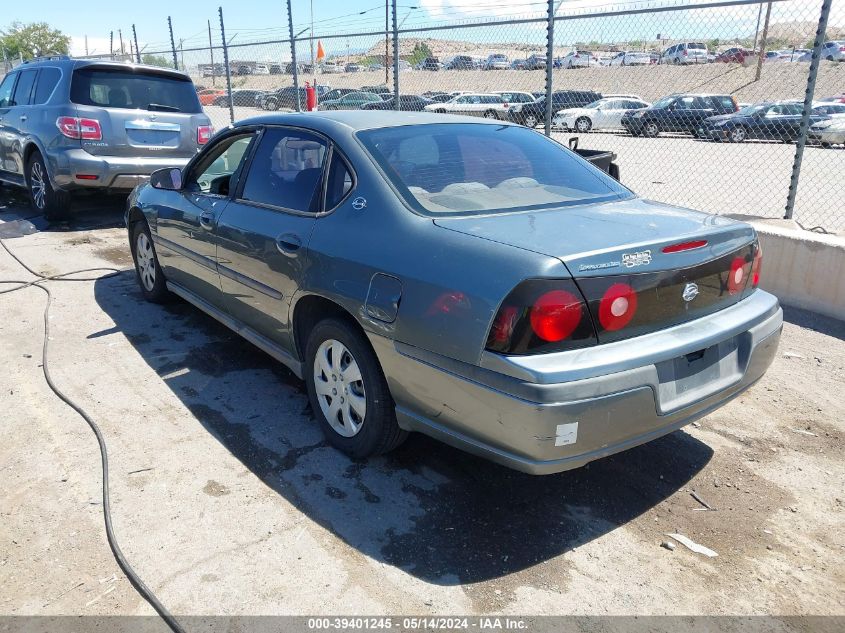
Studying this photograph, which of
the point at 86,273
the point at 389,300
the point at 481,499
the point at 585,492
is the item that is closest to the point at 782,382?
the point at 585,492

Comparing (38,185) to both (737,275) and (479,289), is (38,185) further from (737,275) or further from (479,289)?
(737,275)

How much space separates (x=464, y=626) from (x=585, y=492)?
103cm

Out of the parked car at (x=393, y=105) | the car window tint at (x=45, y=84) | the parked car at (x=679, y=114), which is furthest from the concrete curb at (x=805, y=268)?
the parked car at (x=679, y=114)

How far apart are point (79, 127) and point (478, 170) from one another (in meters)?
6.43

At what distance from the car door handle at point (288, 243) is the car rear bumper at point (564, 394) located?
77 centimetres

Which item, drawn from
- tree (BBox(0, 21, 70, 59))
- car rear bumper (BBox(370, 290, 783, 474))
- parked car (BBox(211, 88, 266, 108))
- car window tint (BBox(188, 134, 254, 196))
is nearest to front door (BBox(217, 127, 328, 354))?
car window tint (BBox(188, 134, 254, 196))

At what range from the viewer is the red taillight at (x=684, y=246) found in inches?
105

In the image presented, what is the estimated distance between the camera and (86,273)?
6.66 meters

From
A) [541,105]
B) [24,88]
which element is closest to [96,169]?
[24,88]

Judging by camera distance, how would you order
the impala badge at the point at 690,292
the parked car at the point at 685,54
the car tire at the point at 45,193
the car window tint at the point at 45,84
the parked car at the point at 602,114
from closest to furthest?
the impala badge at the point at 690,292
the car window tint at the point at 45,84
the car tire at the point at 45,193
the parked car at the point at 685,54
the parked car at the point at 602,114

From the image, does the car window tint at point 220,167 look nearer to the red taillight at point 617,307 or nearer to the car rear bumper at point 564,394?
the car rear bumper at point 564,394

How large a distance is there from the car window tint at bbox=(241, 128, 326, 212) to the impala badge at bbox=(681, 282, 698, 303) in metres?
1.82

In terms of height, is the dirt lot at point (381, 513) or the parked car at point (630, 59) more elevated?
the parked car at point (630, 59)

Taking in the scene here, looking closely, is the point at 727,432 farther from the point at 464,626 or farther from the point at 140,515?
the point at 140,515
